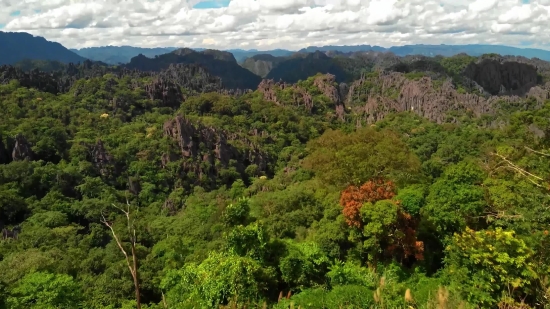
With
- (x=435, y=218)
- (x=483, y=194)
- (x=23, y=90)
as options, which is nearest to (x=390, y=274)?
(x=435, y=218)

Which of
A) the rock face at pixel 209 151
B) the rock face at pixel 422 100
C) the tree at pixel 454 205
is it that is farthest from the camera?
the rock face at pixel 422 100

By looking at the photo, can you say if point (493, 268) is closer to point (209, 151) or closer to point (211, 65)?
point (209, 151)

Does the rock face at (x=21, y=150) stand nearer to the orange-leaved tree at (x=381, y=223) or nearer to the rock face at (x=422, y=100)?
the orange-leaved tree at (x=381, y=223)

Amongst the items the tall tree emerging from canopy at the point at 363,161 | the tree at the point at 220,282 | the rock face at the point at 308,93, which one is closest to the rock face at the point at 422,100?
the rock face at the point at 308,93

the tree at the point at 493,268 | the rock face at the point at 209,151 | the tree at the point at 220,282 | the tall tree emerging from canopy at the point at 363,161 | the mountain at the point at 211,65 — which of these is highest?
the mountain at the point at 211,65

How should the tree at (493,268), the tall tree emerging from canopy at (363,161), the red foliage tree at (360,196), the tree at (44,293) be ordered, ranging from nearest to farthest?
1. the tree at (493,268)
2. the tree at (44,293)
3. the red foliage tree at (360,196)
4. the tall tree emerging from canopy at (363,161)

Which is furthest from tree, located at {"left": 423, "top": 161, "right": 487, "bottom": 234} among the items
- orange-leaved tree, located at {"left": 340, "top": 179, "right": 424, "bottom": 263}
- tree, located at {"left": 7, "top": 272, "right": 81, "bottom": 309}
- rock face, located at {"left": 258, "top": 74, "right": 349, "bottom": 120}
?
rock face, located at {"left": 258, "top": 74, "right": 349, "bottom": 120}

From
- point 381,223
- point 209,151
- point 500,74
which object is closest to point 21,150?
point 209,151

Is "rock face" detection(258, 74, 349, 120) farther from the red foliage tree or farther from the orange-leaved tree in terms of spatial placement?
the orange-leaved tree
